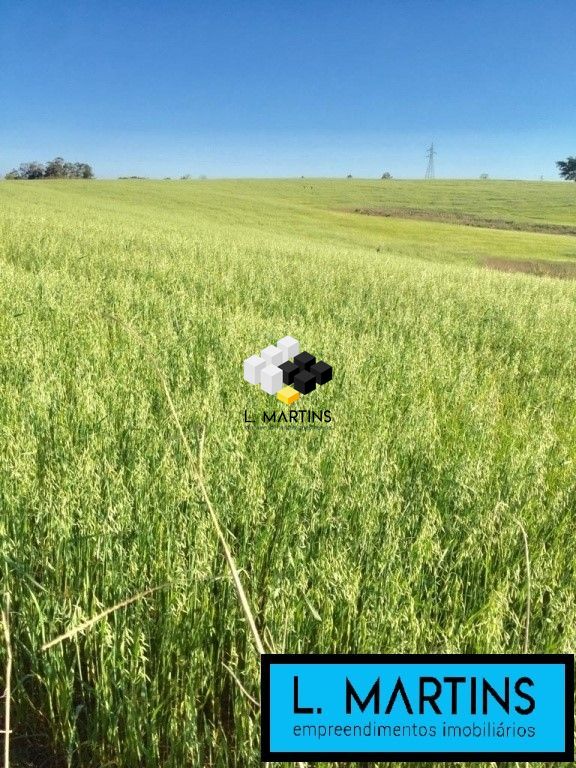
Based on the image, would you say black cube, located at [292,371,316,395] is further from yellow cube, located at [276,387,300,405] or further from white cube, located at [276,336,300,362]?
white cube, located at [276,336,300,362]

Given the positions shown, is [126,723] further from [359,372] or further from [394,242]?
[394,242]

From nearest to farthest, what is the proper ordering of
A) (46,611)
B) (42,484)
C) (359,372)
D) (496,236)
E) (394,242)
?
(46,611), (42,484), (359,372), (394,242), (496,236)

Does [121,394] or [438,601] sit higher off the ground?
[121,394]

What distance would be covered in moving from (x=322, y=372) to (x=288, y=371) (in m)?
0.22

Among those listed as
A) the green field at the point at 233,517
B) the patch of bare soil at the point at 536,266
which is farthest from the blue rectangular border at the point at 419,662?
the patch of bare soil at the point at 536,266

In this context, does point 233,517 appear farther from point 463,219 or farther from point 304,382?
point 463,219

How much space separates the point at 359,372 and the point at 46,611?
2445 millimetres

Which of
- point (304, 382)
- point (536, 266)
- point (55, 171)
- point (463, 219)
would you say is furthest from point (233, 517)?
point (55, 171)

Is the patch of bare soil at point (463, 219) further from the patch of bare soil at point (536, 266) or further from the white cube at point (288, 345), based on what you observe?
the white cube at point (288, 345)

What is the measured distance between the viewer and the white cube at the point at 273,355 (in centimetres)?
313

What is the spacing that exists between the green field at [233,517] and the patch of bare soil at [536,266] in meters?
18.7

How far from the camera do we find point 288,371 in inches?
124

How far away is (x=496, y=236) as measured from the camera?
1185 inches

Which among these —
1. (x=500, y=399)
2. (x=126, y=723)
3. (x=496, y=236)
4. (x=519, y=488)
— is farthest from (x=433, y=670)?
(x=496, y=236)
